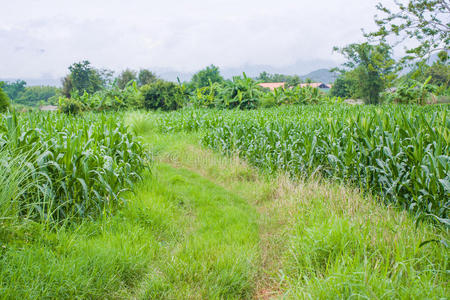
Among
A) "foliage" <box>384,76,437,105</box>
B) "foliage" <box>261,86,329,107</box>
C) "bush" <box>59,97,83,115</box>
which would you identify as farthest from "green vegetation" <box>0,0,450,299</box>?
"foliage" <box>384,76,437,105</box>

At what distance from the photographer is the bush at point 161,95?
1950 centimetres

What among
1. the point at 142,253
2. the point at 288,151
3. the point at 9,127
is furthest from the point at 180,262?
the point at 288,151

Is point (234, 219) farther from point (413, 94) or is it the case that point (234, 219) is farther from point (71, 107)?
point (413, 94)

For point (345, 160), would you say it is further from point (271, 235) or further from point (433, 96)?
point (433, 96)

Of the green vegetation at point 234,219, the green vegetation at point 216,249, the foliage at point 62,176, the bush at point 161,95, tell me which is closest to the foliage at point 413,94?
the bush at point 161,95

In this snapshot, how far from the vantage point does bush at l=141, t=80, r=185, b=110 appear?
1950 cm

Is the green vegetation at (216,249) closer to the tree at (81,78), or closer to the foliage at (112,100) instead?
the foliage at (112,100)

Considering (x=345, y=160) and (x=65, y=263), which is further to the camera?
(x=345, y=160)

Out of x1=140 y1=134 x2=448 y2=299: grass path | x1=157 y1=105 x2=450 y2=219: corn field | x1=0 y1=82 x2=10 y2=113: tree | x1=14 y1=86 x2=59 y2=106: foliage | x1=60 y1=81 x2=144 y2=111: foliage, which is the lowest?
x1=140 y1=134 x2=448 y2=299: grass path

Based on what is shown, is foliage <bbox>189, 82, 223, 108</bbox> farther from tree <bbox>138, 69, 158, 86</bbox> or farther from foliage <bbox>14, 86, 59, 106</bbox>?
foliage <bbox>14, 86, 59, 106</bbox>

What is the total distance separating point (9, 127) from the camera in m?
3.55

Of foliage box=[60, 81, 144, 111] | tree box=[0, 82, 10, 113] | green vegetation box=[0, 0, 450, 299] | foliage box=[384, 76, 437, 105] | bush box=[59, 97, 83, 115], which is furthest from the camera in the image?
foliage box=[60, 81, 144, 111]

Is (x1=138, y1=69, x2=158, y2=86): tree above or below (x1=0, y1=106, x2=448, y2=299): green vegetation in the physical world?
above

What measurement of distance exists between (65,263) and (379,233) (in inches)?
115
